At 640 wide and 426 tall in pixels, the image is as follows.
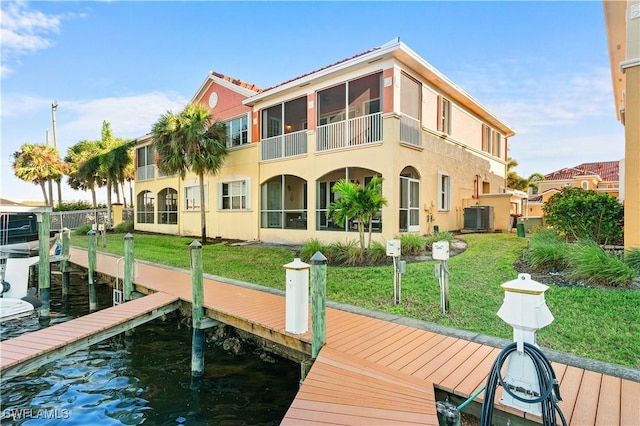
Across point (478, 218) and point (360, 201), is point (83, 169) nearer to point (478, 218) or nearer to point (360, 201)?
point (360, 201)

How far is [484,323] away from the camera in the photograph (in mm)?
5387

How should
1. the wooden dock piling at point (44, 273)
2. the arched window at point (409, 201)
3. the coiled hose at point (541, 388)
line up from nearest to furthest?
the coiled hose at point (541, 388)
the wooden dock piling at point (44, 273)
the arched window at point (409, 201)

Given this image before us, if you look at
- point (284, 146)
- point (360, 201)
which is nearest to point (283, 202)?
point (284, 146)

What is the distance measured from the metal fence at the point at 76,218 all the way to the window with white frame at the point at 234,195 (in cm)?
1402

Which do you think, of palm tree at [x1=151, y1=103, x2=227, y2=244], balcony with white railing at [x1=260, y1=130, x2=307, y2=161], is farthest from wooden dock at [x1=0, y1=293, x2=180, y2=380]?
palm tree at [x1=151, y1=103, x2=227, y2=244]

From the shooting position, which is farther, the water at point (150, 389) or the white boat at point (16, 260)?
the white boat at point (16, 260)

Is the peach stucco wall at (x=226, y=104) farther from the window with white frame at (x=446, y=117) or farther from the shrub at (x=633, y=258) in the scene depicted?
the shrub at (x=633, y=258)

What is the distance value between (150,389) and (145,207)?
75.4 feet

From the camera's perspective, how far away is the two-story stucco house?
12742mm

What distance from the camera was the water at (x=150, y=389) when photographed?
4.61 m

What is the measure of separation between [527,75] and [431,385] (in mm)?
14277

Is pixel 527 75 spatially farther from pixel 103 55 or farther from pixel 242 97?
pixel 103 55

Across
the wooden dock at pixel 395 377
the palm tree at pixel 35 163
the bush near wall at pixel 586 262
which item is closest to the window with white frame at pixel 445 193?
the bush near wall at pixel 586 262

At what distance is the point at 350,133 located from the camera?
44.8 feet
